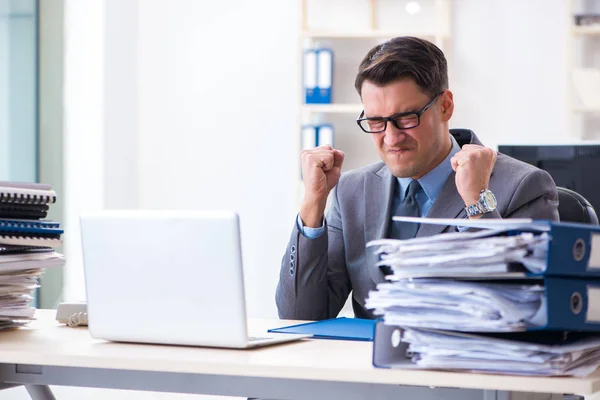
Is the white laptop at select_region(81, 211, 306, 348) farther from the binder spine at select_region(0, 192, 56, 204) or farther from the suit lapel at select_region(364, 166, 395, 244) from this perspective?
the suit lapel at select_region(364, 166, 395, 244)

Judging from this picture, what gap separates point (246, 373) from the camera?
1194 mm

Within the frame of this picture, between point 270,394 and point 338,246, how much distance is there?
92cm

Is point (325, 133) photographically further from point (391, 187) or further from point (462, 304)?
point (462, 304)

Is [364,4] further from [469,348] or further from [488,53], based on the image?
[469,348]

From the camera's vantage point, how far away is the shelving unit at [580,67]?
4012mm

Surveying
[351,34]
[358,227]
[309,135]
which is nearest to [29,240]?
[358,227]

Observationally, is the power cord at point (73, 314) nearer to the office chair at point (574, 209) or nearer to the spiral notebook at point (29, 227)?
the spiral notebook at point (29, 227)

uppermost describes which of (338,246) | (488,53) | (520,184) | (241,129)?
(488,53)

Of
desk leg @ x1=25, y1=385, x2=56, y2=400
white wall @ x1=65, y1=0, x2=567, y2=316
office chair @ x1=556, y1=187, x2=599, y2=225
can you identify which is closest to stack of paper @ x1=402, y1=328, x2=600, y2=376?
desk leg @ x1=25, y1=385, x2=56, y2=400

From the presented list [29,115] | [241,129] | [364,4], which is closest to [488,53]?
[364,4]

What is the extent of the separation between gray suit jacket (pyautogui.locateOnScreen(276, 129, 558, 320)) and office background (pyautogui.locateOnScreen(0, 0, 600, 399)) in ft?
7.06

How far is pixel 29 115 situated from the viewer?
420 cm

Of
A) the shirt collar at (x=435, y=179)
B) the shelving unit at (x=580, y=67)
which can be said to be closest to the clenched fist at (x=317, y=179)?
the shirt collar at (x=435, y=179)

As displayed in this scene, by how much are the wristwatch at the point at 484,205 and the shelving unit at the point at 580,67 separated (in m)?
2.51
